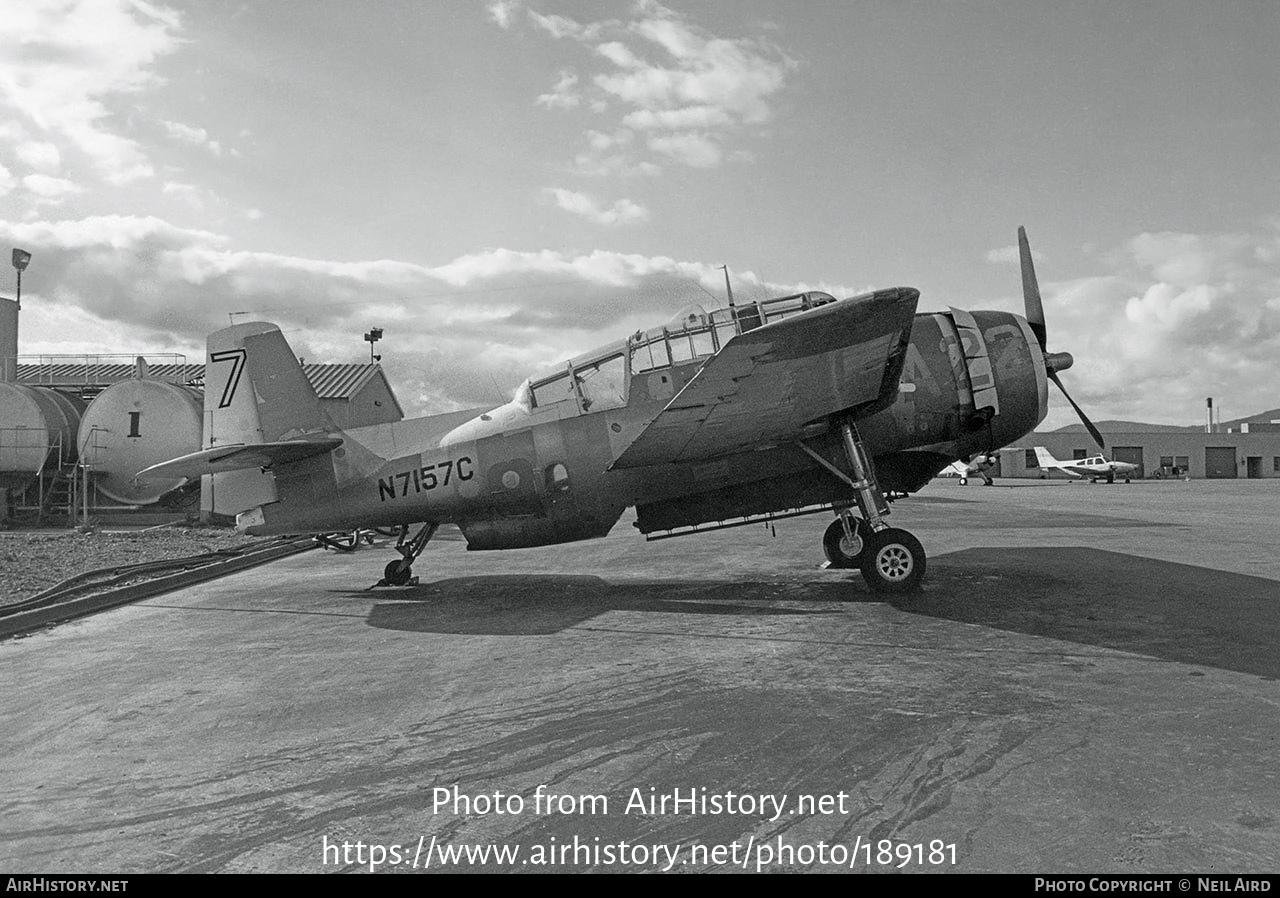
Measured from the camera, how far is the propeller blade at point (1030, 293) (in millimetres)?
12109

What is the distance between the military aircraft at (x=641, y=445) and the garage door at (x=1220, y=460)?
107263 mm

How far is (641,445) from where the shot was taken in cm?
1052

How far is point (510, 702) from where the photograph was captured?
6.03m

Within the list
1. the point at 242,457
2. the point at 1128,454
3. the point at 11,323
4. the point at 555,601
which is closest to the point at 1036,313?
the point at 555,601

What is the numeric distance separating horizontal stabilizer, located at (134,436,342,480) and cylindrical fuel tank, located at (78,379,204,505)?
20.6 m

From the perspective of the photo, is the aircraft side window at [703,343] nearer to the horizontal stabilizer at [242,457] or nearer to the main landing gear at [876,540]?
the main landing gear at [876,540]

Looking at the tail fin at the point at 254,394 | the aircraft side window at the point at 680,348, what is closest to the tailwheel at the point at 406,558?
the tail fin at the point at 254,394

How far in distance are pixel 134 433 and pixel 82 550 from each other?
14449 mm

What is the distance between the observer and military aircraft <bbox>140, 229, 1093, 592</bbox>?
10.7 m

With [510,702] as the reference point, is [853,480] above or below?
above

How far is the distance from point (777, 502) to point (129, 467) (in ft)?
88.6

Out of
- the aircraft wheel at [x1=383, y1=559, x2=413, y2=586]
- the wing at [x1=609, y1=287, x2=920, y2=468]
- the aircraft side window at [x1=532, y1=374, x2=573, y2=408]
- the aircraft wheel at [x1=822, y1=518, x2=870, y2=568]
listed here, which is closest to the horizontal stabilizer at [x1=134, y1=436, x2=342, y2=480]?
the aircraft wheel at [x1=383, y1=559, x2=413, y2=586]

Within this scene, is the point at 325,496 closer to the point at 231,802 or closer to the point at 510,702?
the point at 510,702
